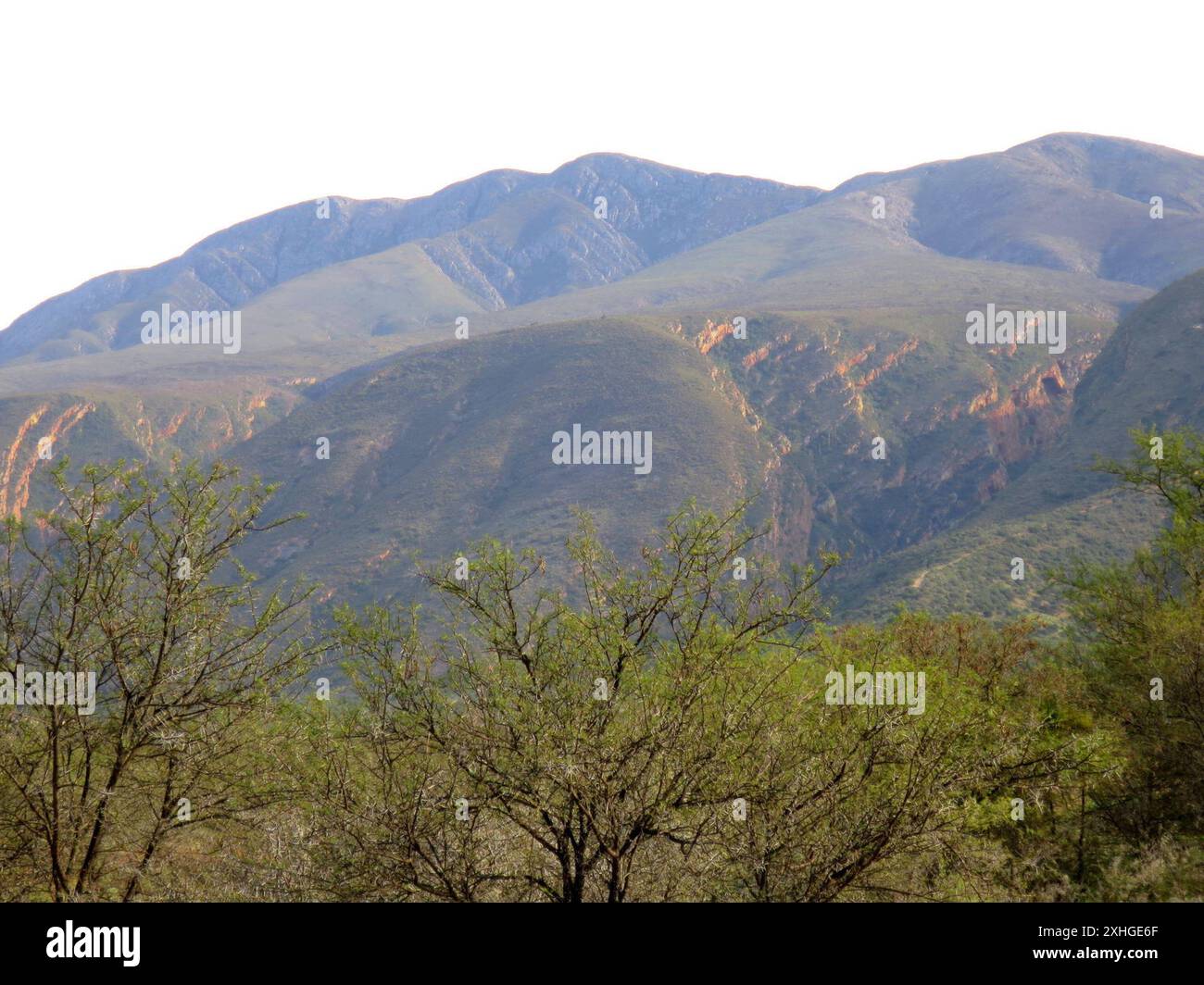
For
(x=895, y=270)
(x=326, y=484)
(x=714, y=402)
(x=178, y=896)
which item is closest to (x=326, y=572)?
(x=326, y=484)

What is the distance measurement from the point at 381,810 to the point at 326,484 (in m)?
106

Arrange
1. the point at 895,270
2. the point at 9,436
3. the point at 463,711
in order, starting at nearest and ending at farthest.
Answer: the point at 463,711 → the point at 9,436 → the point at 895,270

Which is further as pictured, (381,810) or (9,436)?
(9,436)

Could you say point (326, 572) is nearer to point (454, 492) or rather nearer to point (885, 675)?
point (454, 492)

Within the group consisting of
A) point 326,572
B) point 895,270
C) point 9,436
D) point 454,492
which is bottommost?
point 326,572

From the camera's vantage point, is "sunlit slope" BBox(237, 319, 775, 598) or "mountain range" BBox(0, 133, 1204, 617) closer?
"mountain range" BBox(0, 133, 1204, 617)

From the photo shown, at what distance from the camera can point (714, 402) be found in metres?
107

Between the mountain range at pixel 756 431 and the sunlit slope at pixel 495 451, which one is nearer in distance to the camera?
the mountain range at pixel 756 431

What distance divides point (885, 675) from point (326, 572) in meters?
78.8

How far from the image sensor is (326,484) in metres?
112

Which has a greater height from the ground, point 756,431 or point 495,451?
point 756,431
